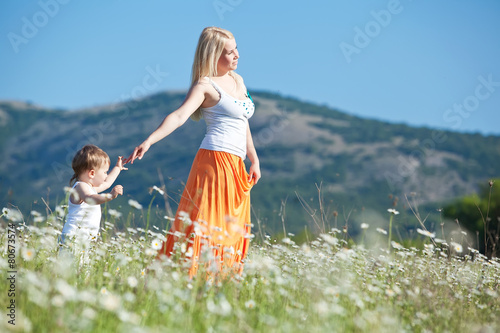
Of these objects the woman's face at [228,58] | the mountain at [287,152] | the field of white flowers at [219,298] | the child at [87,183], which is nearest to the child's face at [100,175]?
the child at [87,183]

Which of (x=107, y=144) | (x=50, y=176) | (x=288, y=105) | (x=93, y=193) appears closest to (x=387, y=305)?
(x=93, y=193)

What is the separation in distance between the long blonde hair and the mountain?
7512 cm

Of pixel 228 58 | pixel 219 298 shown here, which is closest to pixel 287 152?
pixel 228 58

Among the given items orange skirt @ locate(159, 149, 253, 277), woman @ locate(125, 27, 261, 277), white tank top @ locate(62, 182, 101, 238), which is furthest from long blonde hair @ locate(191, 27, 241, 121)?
white tank top @ locate(62, 182, 101, 238)

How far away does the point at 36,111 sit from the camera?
7461 inches

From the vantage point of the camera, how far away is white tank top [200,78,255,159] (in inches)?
173

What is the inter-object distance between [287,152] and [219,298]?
137850 millimetres

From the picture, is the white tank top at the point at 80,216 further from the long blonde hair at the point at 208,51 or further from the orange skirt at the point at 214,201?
the long blonde hair at the point at 208,51

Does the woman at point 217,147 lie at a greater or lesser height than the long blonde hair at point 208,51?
lesser

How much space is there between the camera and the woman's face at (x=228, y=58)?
4.49m

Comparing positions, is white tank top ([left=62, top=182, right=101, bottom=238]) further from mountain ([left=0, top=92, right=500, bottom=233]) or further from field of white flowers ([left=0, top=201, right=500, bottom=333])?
mountain ([left=0, top=92, right=500, bottom=233])

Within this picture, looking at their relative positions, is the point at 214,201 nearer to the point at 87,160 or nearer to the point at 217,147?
the point at 217,147

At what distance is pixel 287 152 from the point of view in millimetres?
140500

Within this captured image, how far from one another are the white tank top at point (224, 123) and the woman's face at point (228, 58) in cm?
21
